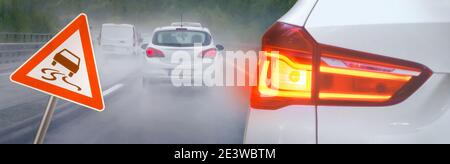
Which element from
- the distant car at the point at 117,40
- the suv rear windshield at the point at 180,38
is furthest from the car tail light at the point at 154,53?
the distant car at the point at 117,40

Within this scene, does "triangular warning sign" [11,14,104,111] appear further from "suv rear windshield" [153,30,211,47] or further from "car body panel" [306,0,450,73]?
"suv rear windshield" [153,30,211,47]

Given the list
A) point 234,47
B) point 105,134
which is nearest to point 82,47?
point 105,134

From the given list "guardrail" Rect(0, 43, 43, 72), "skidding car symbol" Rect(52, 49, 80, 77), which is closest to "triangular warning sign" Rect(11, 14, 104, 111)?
"skidding car symbol" Rect(52, 49, 80, 77)

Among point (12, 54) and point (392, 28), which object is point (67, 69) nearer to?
point (392, 28)

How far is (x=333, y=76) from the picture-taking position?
2.97 metres

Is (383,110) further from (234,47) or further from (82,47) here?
(234,47)

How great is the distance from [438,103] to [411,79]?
128mm

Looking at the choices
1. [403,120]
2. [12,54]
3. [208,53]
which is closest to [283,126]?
[403,120]

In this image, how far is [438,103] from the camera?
2844 mm

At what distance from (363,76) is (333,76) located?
110 mm

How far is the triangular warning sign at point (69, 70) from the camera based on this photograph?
531cm

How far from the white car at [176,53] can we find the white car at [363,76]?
14185 mm

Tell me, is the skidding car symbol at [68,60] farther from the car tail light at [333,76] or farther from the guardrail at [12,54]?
the guardrail at [12,54]

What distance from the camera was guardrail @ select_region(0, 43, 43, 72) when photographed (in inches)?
1006
